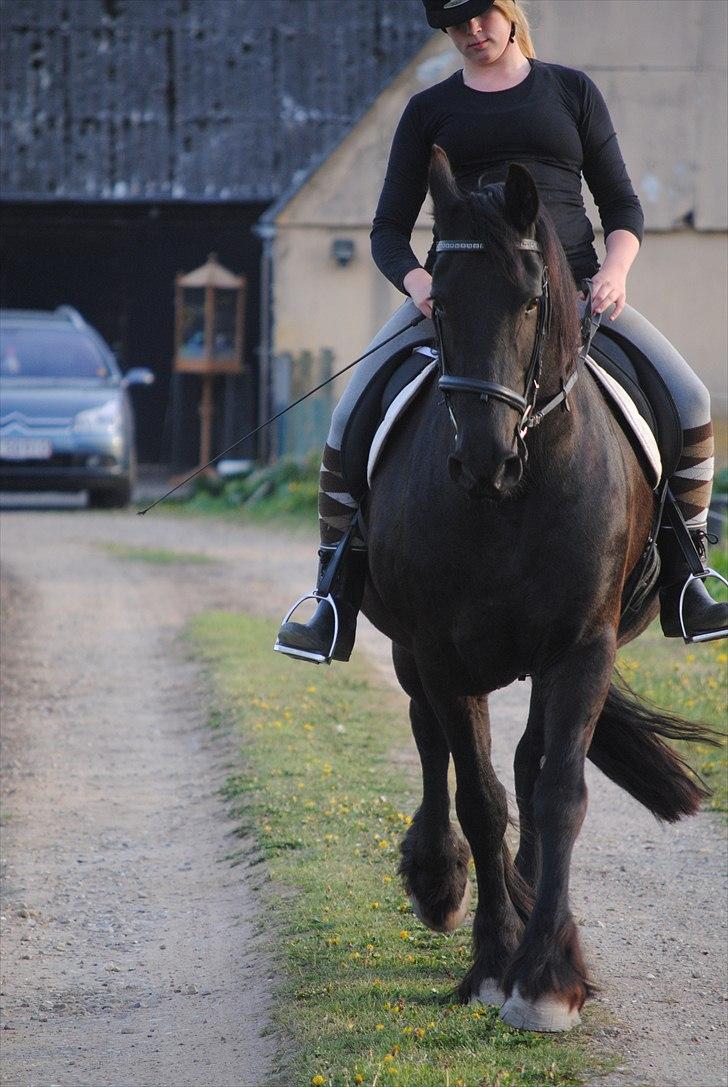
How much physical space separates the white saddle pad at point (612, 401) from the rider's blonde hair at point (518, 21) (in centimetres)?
90

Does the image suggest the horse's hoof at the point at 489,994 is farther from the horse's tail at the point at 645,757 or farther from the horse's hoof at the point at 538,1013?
the horse's tail at the point at 645,757

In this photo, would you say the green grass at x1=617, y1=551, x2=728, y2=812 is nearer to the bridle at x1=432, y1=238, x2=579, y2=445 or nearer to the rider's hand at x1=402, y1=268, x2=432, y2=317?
the rider's hand at x1=402, y1=268, x2=432, y2=317

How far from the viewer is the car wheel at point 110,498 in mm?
19672

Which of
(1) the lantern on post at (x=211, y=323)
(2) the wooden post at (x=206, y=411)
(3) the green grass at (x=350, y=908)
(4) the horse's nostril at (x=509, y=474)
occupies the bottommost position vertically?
(2) the wooden post at (x=206, y=411)

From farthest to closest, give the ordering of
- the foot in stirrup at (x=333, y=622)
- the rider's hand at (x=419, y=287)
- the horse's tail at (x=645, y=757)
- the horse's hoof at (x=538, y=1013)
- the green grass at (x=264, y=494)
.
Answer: the green grass at (x=264, y=494) < the horse's tail at (x=645, y=757) < the foot in stirrup at (x=333, y=622) < the rider's hand at (x=419, y=287) < the horse's hoof at (x=538, y=1013)

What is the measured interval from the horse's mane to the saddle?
22.6 inches

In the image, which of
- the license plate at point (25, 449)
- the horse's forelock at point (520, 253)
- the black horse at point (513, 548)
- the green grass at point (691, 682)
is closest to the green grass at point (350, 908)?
the black horse at point (513, 548)

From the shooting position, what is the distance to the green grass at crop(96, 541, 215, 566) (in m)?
15.1

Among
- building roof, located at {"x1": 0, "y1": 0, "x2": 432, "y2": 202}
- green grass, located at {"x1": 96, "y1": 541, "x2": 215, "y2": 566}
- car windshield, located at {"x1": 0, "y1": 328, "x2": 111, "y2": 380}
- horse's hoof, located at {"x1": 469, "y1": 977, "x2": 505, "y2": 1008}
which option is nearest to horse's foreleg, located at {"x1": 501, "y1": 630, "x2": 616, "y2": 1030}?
horse's hoof, located at {"x1": 469, "y1": 977, "x2": 505, "y2": 1008}

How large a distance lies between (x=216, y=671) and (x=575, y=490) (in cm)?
576

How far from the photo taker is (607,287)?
4.71 m

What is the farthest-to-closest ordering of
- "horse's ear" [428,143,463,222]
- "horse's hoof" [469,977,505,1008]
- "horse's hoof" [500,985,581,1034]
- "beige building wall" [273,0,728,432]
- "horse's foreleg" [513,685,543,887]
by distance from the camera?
"beige building wall" [273,0,728,432]
"horse's foreleg" [513,685,543,887]
"horse's hoof" [469,977,505,1008]
"horse's hoof" [500,985,581,1034]
"horse's ear" [428,143,463,222]

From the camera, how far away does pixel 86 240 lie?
2853 centimetres

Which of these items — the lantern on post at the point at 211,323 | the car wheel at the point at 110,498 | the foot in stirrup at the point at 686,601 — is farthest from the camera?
the lantern on post at the point at 211,323
